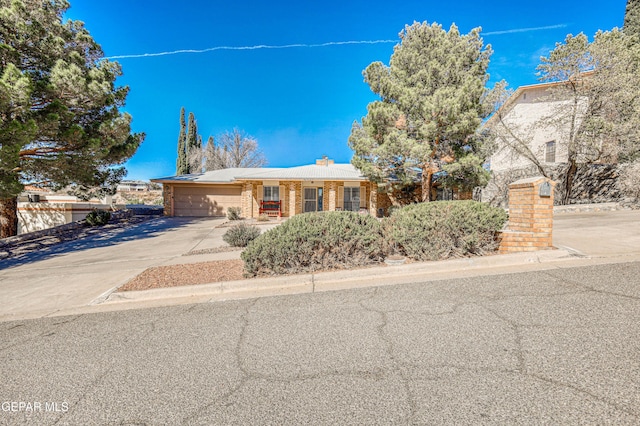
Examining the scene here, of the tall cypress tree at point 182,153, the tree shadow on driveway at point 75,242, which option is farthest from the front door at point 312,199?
the tall cypress tree at point 182,153

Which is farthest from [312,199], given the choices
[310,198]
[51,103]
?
[51,103]

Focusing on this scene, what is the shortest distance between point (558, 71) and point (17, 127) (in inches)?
815

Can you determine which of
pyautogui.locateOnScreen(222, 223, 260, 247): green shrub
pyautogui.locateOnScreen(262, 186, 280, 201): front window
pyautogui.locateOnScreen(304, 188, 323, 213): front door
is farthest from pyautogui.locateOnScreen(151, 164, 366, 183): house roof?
pyautogui.locateOnScreen(222, 223, 260, 247): green shrub

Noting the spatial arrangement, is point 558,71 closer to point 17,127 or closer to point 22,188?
point 17,127

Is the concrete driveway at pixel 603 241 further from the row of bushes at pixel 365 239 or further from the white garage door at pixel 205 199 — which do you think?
the white garage door at pixel 205 199

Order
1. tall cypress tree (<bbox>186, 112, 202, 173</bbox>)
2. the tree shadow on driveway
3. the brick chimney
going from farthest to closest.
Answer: tall cypress tree (<bbox>186, 112, 202, 173</bbox>) → the brick chimney → the tree shadow on driveway

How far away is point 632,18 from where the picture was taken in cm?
1794

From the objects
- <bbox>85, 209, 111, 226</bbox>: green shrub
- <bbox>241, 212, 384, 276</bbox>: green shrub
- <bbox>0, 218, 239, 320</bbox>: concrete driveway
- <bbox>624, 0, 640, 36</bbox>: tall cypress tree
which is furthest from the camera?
<bbox>624, 0, 640, 36</bbox>: tall cypress tree

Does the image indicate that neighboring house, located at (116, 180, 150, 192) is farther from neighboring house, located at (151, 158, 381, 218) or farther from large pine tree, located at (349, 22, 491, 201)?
large pine tree, located at (349, 22, 491, 201)

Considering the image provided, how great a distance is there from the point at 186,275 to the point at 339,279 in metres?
2.99

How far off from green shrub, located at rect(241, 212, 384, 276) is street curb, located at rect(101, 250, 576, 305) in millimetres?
274

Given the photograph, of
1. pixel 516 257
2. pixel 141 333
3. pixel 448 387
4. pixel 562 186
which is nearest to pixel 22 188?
pixel 141 333

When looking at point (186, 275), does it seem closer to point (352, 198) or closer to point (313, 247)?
point (313, 247)

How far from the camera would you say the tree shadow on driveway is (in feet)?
28.0
